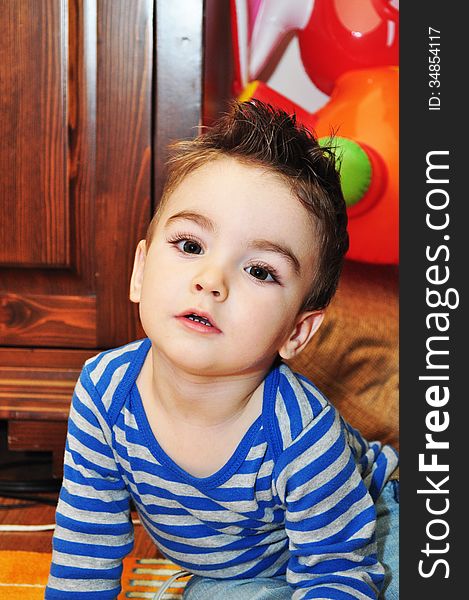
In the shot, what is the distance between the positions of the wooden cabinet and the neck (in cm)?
44

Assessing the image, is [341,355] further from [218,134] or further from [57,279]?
[218,134]

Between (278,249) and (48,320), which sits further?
(48,320)

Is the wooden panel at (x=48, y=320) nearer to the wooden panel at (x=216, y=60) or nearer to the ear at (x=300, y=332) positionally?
the wooden panel at (x=216, y=60)

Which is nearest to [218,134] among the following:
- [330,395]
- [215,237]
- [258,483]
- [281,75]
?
[215,237]

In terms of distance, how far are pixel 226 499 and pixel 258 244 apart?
0.26 m

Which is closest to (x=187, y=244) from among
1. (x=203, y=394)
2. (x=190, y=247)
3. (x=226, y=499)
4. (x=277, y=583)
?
(x=190, y=247)

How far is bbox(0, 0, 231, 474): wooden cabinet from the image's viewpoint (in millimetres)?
1218

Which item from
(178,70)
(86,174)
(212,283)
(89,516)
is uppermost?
(178,70)

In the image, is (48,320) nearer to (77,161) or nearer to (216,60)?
(77,161)

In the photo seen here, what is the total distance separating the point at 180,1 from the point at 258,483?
2.43 feet

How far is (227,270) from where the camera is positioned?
72cm

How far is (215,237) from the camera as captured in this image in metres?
0.74

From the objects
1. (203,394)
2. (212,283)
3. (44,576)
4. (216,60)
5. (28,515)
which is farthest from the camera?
(216,60)

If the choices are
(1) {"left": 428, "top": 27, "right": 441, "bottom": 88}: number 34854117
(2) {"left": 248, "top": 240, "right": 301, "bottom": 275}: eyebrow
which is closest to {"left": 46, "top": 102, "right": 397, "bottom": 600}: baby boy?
(2) {"left": 248, "top": 240, "right": 301, "bottom": 275}: eyebrow
